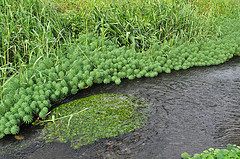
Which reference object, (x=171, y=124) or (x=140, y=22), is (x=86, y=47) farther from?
(x=171, y=124)

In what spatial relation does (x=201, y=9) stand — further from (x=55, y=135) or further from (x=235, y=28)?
(x=55, y=135)

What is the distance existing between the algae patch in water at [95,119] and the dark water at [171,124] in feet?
0.40

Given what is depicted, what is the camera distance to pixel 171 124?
3256mm

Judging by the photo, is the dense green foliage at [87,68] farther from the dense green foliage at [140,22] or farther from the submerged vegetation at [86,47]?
the dense green foliage at [140,22]

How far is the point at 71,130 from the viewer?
10.5ft

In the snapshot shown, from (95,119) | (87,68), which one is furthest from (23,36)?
(95,119)

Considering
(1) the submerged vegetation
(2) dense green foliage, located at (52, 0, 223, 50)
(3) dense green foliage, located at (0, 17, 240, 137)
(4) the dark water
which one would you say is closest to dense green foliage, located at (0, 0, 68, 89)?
(1) the submerged vegetation

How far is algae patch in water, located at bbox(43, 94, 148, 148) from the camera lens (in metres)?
3.11

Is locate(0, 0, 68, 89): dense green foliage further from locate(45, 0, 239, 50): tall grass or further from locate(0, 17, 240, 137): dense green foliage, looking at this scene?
locate(45, 0, 239, 50): tall grass

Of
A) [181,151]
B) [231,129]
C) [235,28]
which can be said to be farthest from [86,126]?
[235,28]

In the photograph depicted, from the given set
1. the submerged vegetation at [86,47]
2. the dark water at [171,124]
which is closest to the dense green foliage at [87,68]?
the submerged vegetation at [86,47]

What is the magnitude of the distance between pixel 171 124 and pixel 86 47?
2.43m

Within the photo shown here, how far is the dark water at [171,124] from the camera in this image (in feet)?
9.32

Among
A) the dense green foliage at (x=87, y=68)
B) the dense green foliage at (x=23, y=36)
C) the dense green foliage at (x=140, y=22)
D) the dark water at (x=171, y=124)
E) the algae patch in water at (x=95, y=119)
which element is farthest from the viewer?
the dense green foliage at (x=140, y=22)
